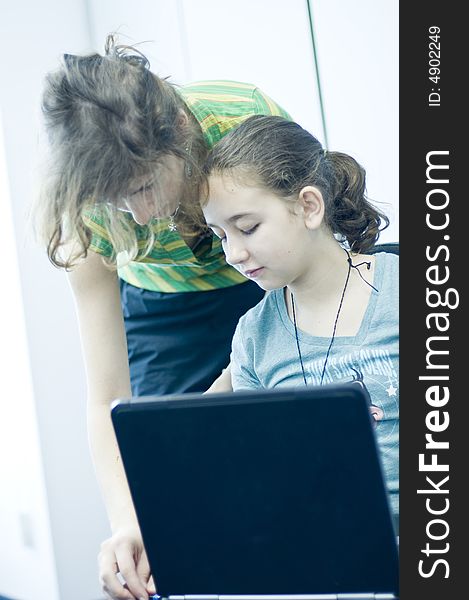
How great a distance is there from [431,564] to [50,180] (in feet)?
2.05

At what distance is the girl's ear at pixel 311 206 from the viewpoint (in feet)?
3.77

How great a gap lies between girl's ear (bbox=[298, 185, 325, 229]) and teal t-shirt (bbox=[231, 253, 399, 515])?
0.11 metres

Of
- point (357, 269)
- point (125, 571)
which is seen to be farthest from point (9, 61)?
point (125, 571)

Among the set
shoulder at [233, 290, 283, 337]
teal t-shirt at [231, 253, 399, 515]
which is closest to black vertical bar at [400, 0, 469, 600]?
teal t-shirt at [231, 253, 399, 515]

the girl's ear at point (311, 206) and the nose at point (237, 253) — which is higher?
the girl's ear at point (311, 206)

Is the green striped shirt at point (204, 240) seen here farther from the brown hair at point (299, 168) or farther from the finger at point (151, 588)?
the finger at point (151, 588)

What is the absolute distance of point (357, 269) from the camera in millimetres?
1186

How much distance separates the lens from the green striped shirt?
4.06ft

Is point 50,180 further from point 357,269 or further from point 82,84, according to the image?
point 357,269

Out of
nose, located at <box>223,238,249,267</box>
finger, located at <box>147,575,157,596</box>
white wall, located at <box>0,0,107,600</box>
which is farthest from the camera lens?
white wall, located at <box>0,0,107,600</box>

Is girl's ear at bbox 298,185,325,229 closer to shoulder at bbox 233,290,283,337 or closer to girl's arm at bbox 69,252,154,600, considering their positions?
shoulder at bbox 233,290,283,337

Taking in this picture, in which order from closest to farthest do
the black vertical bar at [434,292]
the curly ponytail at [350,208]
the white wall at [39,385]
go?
the black vertical bar at [434,292] < the curly ponytail at [350,208] < the white wall at [39,385]

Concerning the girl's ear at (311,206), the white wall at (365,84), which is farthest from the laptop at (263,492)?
the white wall at (365,84)

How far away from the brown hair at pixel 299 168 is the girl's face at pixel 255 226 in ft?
0.07
